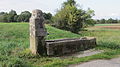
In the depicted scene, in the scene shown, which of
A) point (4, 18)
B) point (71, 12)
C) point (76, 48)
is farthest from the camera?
point (4, 18)

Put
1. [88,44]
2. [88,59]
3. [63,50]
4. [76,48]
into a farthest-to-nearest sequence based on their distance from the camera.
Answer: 1. [88,44]
2. [76,48]
3. [63,50]
4. [88,59]

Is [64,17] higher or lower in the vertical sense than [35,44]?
higher

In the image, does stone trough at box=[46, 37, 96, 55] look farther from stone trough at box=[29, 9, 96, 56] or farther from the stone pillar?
the stone pillar

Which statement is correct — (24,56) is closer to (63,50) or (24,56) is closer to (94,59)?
(63,50)

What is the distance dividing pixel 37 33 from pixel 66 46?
6.36 feet

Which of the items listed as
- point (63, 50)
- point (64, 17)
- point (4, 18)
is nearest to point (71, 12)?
point (64, 17)

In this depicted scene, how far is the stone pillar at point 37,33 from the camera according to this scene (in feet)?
24.0

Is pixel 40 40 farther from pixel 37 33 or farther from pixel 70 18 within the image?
pixel 70 18

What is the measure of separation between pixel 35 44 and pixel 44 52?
0.62m

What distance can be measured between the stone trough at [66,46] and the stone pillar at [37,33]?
35 centimetres

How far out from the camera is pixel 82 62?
22.2 ft

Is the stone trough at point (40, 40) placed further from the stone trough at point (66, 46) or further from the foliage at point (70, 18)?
the foliage at point (70, 18)

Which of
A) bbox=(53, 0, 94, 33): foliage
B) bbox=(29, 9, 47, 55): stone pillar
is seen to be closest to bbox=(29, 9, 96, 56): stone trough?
bbox=(29, 9, 47, 55): stone pillar

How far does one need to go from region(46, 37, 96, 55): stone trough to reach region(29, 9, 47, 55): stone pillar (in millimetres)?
345
